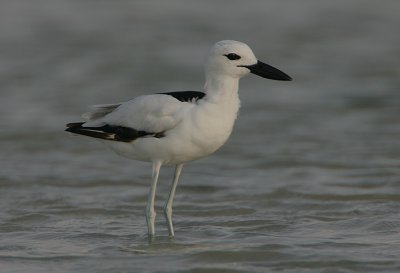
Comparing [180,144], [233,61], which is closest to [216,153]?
[233,61]

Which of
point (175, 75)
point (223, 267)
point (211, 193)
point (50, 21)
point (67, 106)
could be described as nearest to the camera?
point (223, 267)

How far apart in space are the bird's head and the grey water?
1637mm

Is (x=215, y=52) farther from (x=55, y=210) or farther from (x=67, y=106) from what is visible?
(x=67, y=106)

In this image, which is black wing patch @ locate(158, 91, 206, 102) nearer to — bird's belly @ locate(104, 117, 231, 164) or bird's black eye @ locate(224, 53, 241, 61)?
bird's belly @ locate(104, 117, 231, 164)

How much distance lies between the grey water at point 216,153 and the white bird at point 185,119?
36.1 inches

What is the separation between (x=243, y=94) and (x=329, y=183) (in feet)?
19.5

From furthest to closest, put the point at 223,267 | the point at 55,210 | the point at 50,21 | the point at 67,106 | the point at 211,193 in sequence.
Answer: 1. the point at 50,21
2. the point at 67,106
3. the point at 211,193
4. the point at 55,210
5. the point at 223,267

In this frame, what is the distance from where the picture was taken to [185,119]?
9422 mm

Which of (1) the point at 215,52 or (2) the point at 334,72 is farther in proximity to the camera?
(2) the point at 334,72

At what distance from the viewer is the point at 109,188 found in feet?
41.3

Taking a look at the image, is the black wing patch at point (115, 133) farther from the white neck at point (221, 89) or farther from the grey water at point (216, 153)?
the grey water at point (216, 153)

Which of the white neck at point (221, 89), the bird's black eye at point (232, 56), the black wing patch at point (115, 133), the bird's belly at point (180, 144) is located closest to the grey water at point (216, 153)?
the bird's belly at point (180, 144)

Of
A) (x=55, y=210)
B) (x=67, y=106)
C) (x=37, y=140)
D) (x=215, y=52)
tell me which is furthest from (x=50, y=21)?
(x=215, y=52)

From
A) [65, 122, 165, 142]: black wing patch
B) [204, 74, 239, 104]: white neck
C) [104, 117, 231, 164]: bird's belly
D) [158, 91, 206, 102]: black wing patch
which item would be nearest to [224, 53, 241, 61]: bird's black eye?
[204, 74, 239, 104]: white neck
